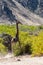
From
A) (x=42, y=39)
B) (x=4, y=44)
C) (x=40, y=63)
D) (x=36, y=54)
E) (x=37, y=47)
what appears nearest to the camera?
(x=40, y=63)

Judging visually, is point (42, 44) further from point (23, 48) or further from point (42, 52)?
point (23, 48)

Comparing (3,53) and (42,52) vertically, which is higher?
(42,52)

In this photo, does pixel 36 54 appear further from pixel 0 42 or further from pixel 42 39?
pixel 0 42

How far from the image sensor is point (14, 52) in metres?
23.0

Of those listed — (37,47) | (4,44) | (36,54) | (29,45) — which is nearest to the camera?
(36,54)

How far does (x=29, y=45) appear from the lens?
2236 centimetres

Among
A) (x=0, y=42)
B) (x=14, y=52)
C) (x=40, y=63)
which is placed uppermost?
(x=40, y=63)

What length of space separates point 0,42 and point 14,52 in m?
7.11

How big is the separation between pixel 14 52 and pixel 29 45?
4.38ft

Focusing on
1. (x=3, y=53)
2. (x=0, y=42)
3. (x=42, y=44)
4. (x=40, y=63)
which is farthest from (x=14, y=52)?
(x=40, y=63)

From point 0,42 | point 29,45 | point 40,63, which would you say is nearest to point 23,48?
point 29,45

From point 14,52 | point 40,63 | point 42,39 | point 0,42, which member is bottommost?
point 0,42

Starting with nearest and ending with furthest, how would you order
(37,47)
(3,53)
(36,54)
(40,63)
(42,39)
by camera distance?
(40,63)
(36,54)
(37,47)
(42,39)
(3,53)

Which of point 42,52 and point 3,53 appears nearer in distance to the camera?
point 42,52
